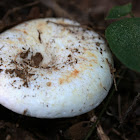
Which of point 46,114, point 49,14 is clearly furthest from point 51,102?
point 49,14

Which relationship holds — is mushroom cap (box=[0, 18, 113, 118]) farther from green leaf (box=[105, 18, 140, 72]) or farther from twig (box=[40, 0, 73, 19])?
twig (box=[40, 0, 73, 19])

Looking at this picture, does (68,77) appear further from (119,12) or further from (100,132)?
(119,12)

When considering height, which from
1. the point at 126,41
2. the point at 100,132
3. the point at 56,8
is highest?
the point at 126,41

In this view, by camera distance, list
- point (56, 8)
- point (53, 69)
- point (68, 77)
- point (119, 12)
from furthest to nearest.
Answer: point (56, 8) < point (119, 12) < point (53, 69) < point (68, 77)

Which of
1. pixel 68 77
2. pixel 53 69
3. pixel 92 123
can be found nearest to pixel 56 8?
pixel 53 69

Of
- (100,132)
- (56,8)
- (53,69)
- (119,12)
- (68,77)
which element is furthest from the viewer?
(56,8)

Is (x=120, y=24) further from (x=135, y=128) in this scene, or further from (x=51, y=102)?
(x=135, y=128)
